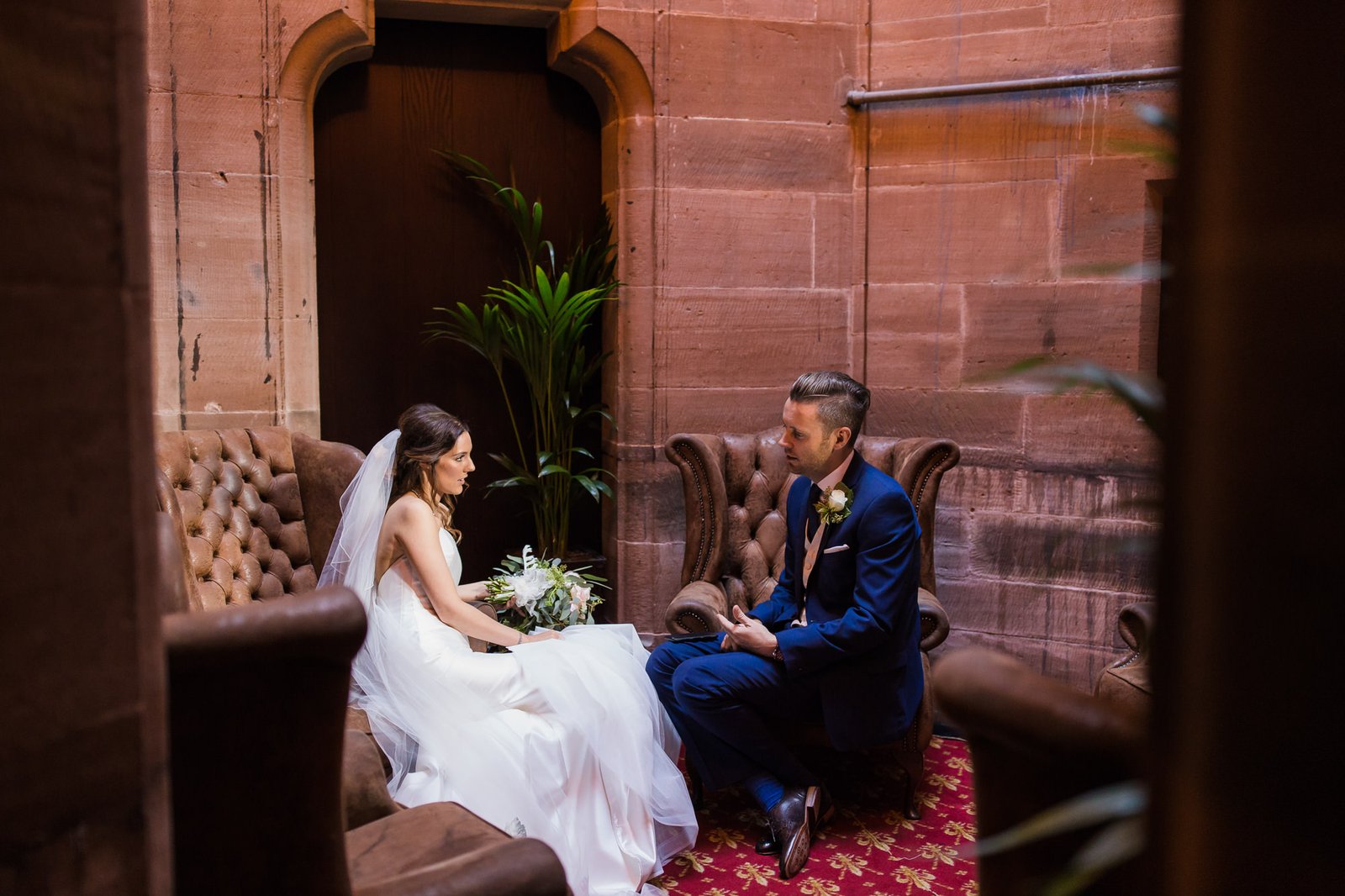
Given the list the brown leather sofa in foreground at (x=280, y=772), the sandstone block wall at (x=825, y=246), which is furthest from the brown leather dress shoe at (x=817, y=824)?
the brown leather sofa in foreground at (x=280, y=772)

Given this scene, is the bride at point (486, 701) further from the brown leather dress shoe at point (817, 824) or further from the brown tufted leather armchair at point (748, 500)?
the brown tufted leather armchair at point (748, 500)

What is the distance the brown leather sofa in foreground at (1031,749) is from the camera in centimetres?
101

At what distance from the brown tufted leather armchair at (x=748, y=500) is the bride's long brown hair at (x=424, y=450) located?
1.07m

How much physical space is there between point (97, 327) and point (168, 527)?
543 mm

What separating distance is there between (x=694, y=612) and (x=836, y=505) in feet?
2.21

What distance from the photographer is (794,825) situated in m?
3.40

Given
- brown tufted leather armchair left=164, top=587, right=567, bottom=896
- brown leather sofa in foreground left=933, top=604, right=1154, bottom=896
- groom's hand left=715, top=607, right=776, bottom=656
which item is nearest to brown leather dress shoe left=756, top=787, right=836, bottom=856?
groom's hand left=715, top=607, right=776, bottom=656

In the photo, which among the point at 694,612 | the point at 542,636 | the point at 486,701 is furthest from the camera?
the point at 694,612

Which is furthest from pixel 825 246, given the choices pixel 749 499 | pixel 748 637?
pixel 748 637

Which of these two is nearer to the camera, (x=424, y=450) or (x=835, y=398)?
(x=424, y=450)

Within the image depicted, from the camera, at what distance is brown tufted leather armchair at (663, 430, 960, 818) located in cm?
430

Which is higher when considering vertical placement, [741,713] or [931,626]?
[931,626]

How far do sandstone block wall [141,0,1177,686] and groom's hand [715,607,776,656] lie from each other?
1.38 meters

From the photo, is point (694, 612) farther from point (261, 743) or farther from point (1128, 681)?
point (261, 743)
